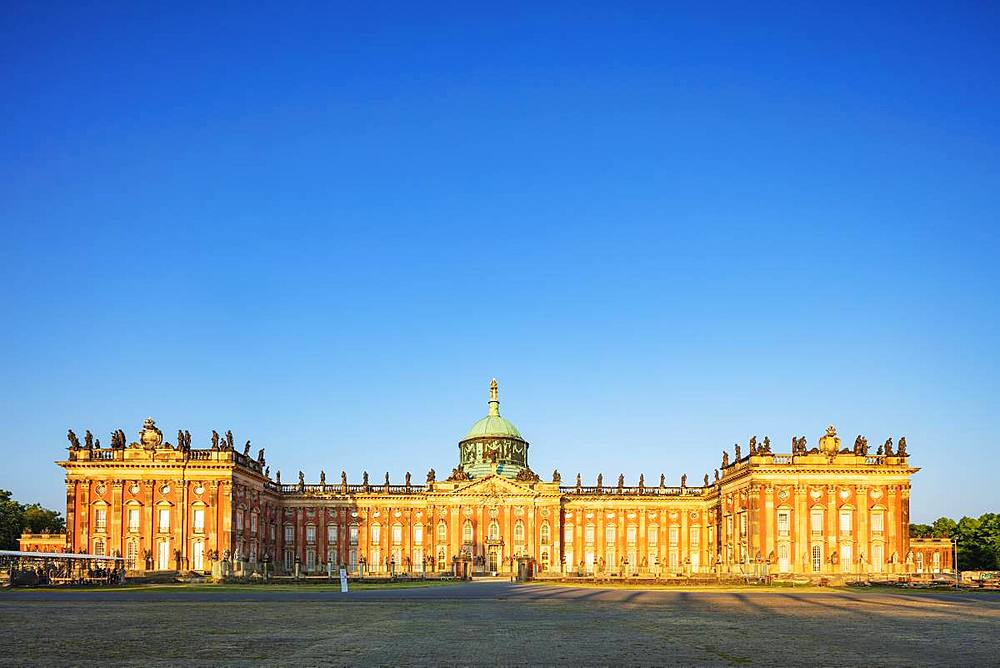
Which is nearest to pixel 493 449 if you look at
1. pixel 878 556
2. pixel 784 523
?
pixel 784 523

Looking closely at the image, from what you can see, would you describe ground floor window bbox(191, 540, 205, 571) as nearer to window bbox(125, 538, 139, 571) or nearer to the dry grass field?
window bbox(125, 538, 139, 571)

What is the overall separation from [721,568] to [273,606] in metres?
63.9

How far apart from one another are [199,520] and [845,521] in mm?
55423

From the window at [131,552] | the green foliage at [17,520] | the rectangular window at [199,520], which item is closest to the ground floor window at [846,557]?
the rectangular window at [199,520]

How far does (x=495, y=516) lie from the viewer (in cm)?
10981

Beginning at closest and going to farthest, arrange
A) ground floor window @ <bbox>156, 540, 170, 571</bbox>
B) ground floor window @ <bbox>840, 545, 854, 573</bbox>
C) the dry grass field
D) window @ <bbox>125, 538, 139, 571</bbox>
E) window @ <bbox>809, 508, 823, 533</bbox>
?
the dry grass field
window @ <bbox>125, 538, 139, 571</bbox>
ground floor window @ <bbox>156, 540, 170, 571</bbox>
ground floor window @ <bbox>840, 545, 854, 573</bbox>
window @ <bbox>809, 508, 823, 533</bbox>

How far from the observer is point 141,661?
67.8 ft

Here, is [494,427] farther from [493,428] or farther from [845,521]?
[845,521]

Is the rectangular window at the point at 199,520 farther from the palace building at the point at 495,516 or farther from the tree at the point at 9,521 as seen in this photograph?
the tree at the point at 9,521

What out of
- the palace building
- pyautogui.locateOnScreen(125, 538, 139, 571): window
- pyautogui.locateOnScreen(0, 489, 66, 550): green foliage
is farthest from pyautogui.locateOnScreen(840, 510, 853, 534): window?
pyautogui.locateOnScreen(0, 489, 66, 550): green foliage

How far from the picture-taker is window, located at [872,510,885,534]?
89.2 metres

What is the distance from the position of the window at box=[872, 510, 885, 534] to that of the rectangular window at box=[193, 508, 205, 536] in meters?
57.6

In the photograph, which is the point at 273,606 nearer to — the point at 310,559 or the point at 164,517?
the point at 164,517

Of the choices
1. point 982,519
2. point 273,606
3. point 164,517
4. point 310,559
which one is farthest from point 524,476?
point 273,606
